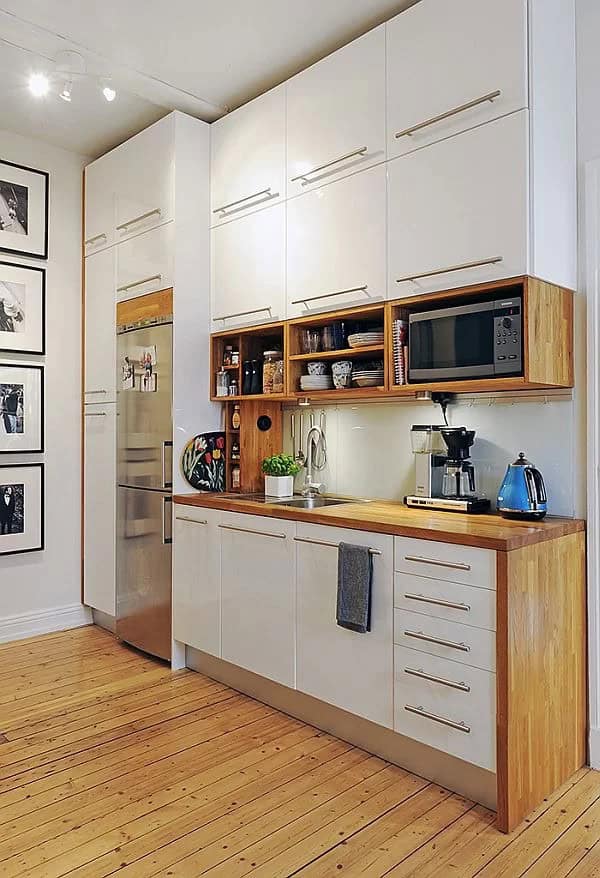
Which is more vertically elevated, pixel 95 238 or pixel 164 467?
pixel 95 238

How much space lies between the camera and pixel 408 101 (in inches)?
102

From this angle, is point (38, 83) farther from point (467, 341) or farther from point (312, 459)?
point (467, 341)

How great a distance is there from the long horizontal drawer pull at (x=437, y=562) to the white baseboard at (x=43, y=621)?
260 centimetres

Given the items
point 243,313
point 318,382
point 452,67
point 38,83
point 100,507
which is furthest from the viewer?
point 100,507

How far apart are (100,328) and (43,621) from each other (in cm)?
176

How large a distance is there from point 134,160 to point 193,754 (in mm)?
2969

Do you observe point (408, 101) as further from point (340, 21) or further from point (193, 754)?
point (193, 754)

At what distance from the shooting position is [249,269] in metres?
3.31

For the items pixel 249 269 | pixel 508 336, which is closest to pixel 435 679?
pixel 508 336

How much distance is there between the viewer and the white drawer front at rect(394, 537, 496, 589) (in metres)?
2.09

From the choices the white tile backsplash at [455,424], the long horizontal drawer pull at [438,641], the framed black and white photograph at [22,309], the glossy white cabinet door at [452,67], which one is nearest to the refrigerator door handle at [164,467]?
the white tile backsplash at [455,424]

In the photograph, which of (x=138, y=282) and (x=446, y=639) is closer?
(x=446, y=639)

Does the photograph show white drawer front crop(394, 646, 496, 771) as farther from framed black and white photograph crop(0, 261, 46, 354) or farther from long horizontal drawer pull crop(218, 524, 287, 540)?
framed black and white photograph crop(0, 261, 46, 354)

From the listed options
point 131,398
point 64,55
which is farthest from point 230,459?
point 64,55
